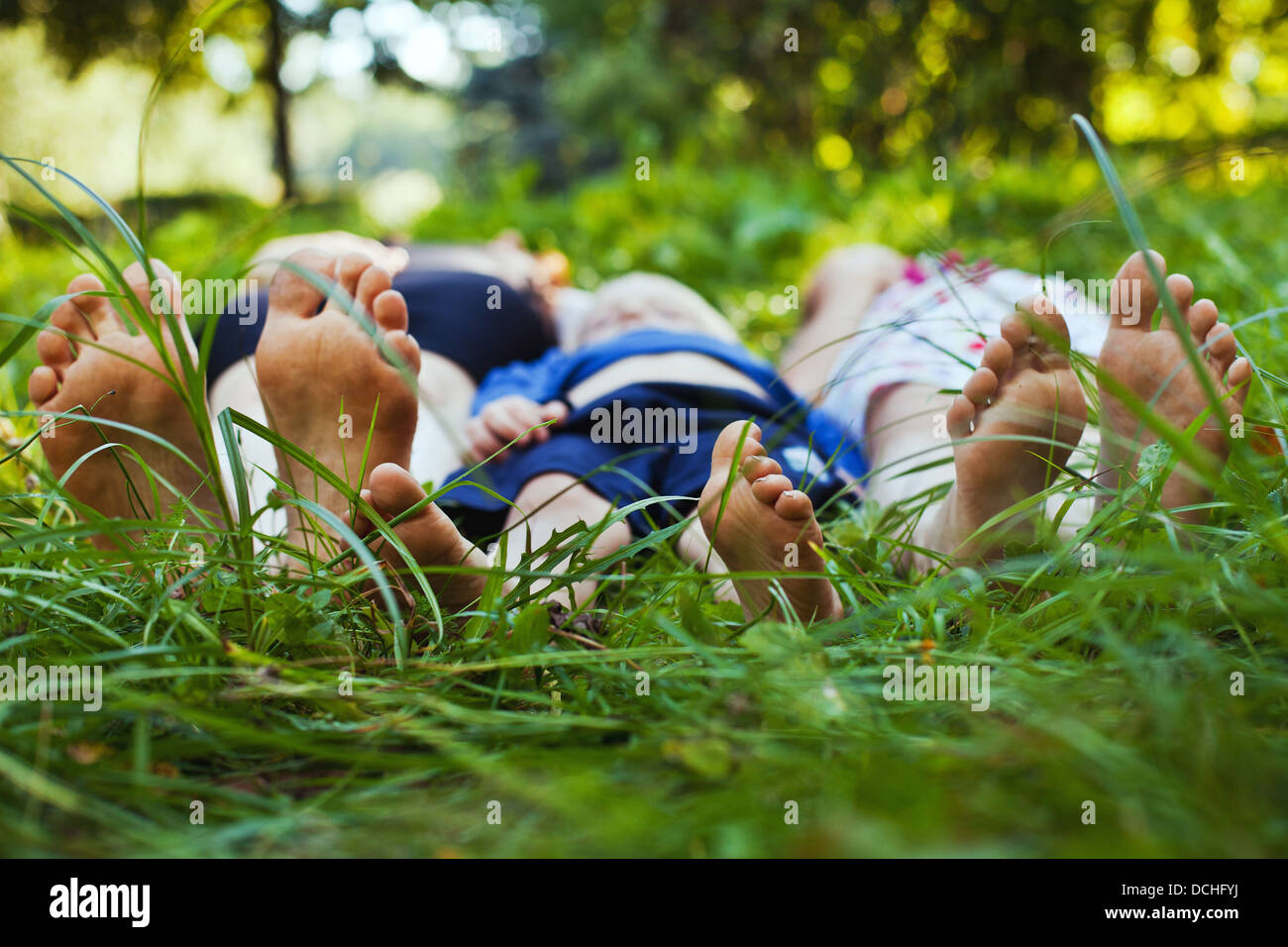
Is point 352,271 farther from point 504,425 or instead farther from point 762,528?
point 762,528

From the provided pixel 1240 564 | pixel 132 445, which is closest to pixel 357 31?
pixel 132 445

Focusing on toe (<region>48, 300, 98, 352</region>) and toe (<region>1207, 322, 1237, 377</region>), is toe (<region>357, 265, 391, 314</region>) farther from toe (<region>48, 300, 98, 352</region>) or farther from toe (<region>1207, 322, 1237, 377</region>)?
toe (<region>1207, 322, 1237, 377</region>)

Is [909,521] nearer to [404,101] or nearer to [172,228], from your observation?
[172,228]

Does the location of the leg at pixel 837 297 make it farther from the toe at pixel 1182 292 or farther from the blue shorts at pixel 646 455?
the toe at pixel 1182 292

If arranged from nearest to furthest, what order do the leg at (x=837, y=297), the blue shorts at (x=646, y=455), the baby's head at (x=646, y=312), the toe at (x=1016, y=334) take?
1. the toe at (x=1016, y=334)
2. the blue shorts at (x=646, y=455)
3. the baby's head at (x=646, y=312)
4. the leg at (x=837, y=297)

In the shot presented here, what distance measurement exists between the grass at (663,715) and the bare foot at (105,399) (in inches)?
2.2

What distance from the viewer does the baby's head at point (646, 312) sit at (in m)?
2.00

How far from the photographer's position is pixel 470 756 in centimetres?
62

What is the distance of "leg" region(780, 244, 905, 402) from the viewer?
2139 mm

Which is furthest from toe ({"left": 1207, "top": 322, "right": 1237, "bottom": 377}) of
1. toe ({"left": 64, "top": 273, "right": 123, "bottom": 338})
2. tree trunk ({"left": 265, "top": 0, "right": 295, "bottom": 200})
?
tree trunk ({"left": 265, "top": 0, "right": 295, "bottom": 200})

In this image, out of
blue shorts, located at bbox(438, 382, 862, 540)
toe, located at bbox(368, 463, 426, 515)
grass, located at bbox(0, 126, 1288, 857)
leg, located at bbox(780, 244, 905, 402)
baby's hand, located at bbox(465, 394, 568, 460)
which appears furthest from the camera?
leg, located at bbox(780, 244, 905, 402)

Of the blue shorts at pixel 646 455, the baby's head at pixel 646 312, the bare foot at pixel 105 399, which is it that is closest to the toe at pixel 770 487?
the blue shorts at pixel 646 455

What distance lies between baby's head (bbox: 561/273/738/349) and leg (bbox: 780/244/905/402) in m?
0.21
